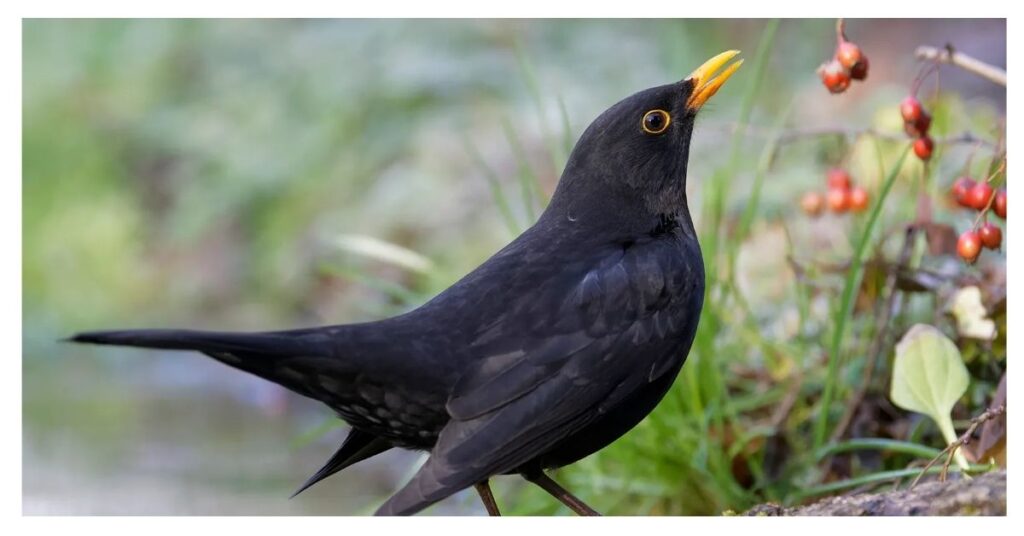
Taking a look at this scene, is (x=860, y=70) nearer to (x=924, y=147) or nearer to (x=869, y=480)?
(x=924, y=147)

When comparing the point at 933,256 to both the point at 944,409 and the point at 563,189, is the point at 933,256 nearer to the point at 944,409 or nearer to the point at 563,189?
the point at 944,409

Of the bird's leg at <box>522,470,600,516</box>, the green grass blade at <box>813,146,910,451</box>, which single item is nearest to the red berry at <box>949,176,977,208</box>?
the green grass blade at <box>813,146,910,451</box>

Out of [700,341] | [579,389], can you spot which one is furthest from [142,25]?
[579,389]

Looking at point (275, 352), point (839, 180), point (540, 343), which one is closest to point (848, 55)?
point (839, 180)

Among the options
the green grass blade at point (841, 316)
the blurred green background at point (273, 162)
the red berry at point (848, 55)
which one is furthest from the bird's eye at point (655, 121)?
the blurred green background at point (273, 162)

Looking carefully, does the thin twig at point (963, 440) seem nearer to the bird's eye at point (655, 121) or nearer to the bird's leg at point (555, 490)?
the bird's leg at point (555, 490)

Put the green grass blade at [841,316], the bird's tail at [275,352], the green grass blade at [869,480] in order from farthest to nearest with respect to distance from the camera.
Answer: the green grass blade at [841,316], the green grass blade at [869,480], the bird's tail at [275,352]
